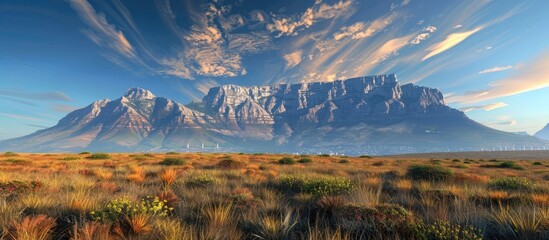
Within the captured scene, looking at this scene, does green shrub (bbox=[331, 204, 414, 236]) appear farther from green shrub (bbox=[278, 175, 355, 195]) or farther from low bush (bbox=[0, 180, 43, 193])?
low bush (bbox=[0, 180, 43, 193])

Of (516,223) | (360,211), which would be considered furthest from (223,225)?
(516,223)

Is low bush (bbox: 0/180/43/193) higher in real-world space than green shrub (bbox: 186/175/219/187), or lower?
higher

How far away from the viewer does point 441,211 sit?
589 centimetres

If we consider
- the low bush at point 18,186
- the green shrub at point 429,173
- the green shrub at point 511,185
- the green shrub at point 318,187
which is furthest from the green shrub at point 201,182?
the green shrub at point 511,185

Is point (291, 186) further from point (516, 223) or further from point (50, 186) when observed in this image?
point (50, 186)

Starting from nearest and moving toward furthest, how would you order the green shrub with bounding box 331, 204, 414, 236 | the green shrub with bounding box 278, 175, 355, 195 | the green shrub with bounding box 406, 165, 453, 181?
1. the green shrub with bounding box 331, 204, 414, 236
2. the green shrub with bounding box 278, 175, 355, 195
3. the green shrub with bounding box 406, 165, 453, 181

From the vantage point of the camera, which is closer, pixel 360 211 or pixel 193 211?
pixel 360 211

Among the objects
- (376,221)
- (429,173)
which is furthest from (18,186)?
(429,173)

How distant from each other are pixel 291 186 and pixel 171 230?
6.14 meters

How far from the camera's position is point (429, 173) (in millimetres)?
14539

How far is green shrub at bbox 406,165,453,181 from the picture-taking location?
14.0 metres

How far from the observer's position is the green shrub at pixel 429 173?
13953 mm

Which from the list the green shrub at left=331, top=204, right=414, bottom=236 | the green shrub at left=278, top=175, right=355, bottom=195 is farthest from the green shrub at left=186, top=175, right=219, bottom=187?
the green shrub at left=331, top=204, right=414, bottom=236

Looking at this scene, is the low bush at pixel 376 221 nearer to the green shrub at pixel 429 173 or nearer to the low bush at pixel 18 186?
the low bush at pixel 18 186
